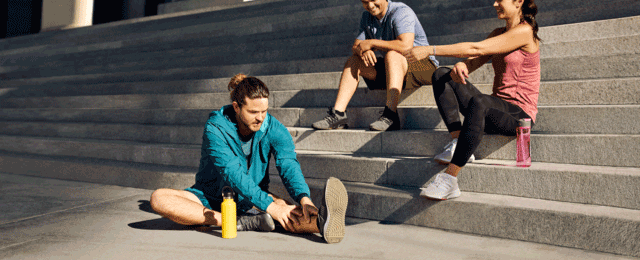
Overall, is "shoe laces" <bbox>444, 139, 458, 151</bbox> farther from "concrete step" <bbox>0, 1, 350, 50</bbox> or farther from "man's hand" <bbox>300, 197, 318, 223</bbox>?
"concrete step" <bbox>0, 1, 350, 50</bbox>

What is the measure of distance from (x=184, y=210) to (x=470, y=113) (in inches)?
76.3

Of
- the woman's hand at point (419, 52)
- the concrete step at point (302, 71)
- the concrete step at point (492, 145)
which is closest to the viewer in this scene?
the concrete step at point (492, 145)

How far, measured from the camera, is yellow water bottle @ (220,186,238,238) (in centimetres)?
291

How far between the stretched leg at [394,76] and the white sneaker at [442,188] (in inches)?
41.0

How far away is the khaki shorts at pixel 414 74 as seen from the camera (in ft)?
14.4

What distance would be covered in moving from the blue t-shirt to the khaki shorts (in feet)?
0.27

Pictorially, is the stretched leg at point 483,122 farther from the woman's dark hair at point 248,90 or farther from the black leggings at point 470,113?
the woman's dark hair at point 248,90

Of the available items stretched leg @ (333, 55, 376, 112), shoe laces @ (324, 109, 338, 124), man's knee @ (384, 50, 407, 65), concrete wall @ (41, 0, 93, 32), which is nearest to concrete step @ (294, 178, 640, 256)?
shoe laces @ (324, 109, 338, 124)

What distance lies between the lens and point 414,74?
4.43 m

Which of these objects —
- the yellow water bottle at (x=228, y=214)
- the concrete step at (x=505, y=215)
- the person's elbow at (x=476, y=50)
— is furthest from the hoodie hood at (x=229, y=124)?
the person's elbow at (x=476, y=50)

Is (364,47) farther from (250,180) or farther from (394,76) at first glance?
(250,180)

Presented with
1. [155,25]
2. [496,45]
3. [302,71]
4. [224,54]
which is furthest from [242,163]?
[155,25]

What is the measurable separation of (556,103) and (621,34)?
120 centimetres

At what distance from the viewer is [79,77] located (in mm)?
7965
